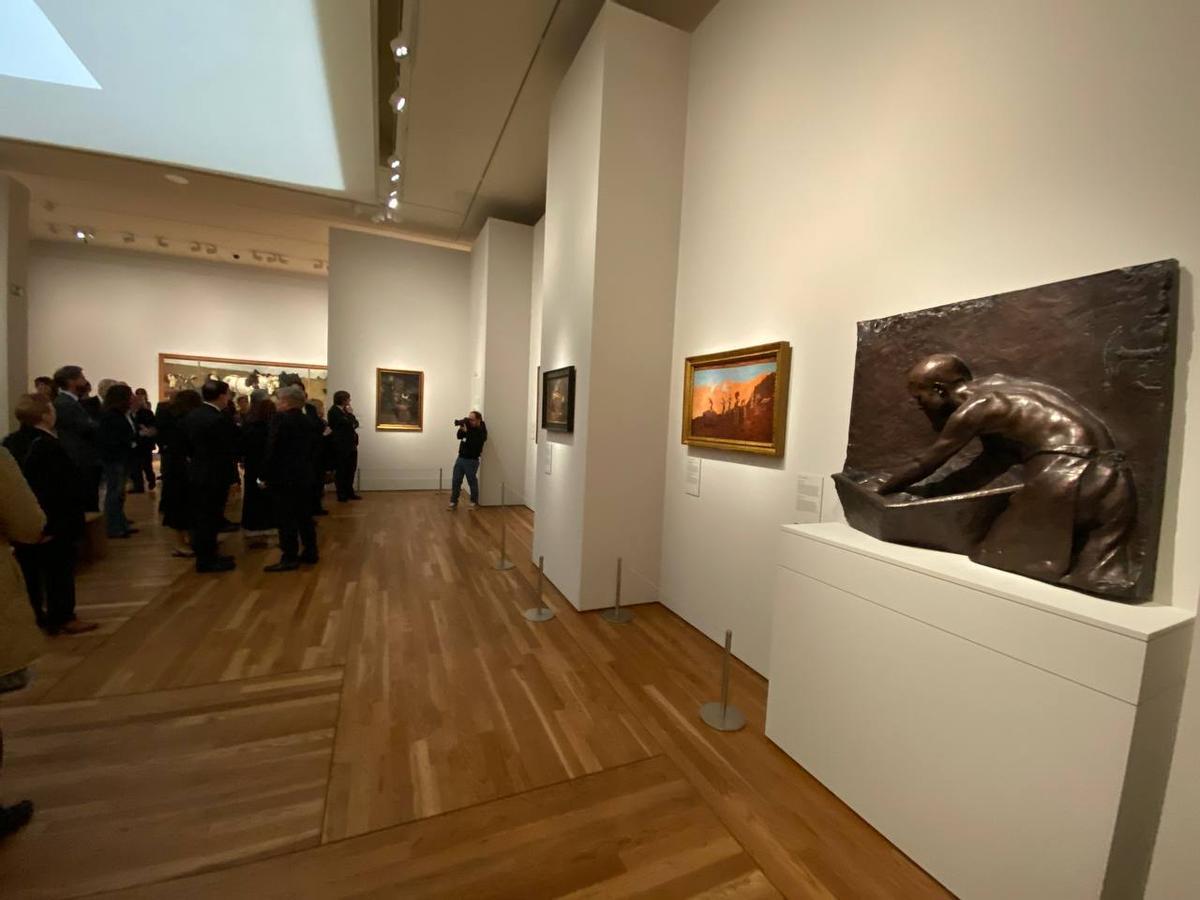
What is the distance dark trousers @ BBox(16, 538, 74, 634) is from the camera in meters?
3.62

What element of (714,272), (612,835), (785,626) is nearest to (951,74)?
(714,272)

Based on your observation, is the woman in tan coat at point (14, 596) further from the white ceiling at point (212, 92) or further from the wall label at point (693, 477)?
the white ceiling at point (212, 92)

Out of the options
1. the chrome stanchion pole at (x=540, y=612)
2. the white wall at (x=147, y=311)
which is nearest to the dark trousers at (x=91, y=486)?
the chrome stanchion pole at (x=540, y=612)

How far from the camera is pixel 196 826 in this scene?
6.98 feet

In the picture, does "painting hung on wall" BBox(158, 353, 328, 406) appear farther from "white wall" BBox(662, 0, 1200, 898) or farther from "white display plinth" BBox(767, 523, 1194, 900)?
"white display plinth" BBox(767, 523, 1194, 900)

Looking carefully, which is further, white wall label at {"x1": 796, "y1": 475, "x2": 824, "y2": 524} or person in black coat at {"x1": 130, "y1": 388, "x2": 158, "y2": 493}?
person in black coat at {"x1": 130, "y1": 388, "x2": 158, "y2": 493}

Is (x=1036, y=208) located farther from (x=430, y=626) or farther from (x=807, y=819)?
(x=430, y=626)

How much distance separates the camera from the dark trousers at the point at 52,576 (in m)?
3.62

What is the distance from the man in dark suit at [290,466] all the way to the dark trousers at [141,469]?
611 centimetres

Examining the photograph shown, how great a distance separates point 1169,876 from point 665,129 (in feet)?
17.9

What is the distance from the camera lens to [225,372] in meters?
13.1

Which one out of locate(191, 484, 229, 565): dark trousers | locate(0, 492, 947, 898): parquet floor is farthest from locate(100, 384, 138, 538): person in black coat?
locate(0, 492, 947, 898): parquet floor

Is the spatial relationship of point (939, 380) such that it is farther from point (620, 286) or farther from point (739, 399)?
point (620, 286)

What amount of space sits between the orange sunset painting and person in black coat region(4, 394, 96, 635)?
4831mm
